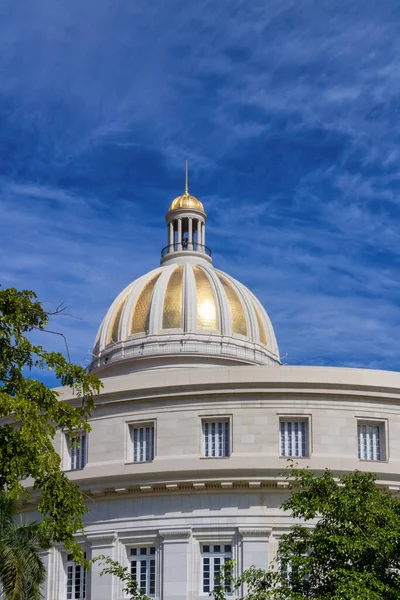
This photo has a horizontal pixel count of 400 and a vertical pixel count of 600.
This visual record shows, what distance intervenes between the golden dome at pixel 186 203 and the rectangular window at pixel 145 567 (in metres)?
35.2

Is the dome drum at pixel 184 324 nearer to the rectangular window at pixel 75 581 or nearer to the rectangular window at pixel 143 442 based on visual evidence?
the rectangular window at pixel 143 442

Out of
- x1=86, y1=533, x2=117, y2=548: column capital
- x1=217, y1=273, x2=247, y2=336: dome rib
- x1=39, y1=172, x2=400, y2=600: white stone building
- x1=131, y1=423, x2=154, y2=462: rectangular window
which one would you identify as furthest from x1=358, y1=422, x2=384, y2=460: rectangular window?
x1=217, y1=273, x2=247, y2=336: dome rib

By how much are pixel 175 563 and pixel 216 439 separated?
513cm

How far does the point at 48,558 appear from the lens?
47.4 meters

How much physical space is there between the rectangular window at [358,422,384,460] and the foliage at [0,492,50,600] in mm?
15577

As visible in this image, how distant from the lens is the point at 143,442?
47.7 metres

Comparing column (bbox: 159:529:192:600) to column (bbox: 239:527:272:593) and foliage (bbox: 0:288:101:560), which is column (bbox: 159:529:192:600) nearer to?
column (bbox: 239:527:272:593)

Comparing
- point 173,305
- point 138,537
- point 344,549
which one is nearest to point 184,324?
point 173,305

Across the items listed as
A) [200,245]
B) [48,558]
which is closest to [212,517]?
[48,558]

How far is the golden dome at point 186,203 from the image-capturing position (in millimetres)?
77812

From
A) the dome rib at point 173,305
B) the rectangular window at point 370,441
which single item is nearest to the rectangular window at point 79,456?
the rectangular window at point 370,441

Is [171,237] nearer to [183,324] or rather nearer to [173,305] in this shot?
[173,305]

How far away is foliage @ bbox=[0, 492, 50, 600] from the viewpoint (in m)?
33.6

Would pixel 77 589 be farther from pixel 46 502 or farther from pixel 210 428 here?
pixel 46 502
